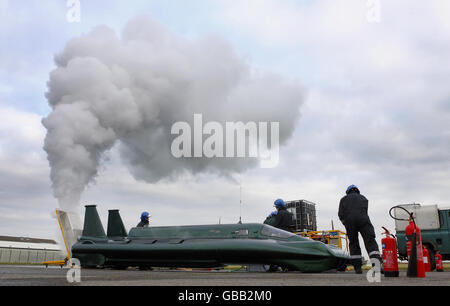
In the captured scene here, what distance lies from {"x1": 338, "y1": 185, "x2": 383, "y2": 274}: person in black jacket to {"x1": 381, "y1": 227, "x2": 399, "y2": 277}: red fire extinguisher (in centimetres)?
83

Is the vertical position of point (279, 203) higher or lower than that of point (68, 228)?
higher

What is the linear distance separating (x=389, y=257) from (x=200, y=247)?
4.31m

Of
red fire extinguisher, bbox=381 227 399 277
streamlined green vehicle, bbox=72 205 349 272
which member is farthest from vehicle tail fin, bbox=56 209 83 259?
red fire extinguisher, bbox=381 227 399 277

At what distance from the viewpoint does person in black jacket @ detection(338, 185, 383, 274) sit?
22.7 feet

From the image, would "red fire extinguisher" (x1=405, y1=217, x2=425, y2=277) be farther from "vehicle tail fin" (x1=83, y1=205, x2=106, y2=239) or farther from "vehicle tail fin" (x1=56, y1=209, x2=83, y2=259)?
"vehicle tail fin" (x1=56, y1=209, x2=83, y2=259)

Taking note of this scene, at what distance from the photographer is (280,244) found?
26.3 feet

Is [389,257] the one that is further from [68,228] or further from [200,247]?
[68,228]

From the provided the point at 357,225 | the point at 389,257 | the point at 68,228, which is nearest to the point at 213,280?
the point at 389,257

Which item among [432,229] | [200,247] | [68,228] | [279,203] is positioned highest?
[279,203]

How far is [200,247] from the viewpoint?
8.61 m

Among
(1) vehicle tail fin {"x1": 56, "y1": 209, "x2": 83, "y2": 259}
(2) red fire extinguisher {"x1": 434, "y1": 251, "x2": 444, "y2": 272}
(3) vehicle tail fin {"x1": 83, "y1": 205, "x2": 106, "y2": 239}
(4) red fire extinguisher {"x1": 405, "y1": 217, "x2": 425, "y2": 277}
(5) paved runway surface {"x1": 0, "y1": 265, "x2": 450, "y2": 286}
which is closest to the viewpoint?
(5) paved runway surface {"x1": 0, "y1": 265, "x2": 450, "y2": 286}

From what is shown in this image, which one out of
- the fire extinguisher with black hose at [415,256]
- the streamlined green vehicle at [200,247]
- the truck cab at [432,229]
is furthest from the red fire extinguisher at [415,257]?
the truck cab at [432,229]
